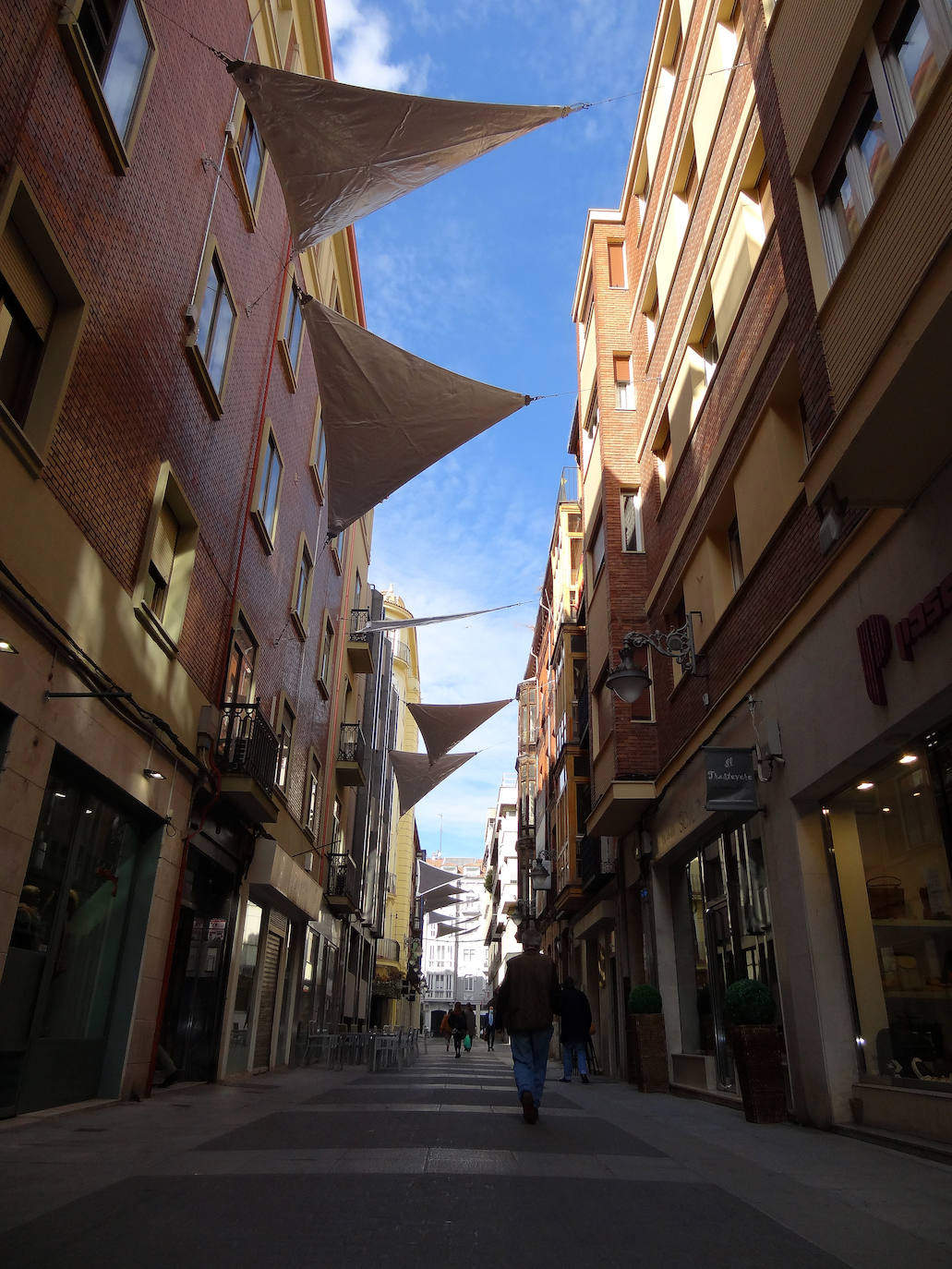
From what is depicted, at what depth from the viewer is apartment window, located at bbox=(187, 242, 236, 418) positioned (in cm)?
1195

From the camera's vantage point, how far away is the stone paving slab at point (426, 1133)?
6.21m

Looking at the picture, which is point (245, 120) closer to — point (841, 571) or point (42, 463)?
point (42, 463)

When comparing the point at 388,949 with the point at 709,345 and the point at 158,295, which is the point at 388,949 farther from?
the point at 158,295

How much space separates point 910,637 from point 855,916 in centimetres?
309

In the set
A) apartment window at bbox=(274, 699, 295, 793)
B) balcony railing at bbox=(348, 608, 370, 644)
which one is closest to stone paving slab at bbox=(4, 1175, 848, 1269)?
apartment window at bbox=(274, 699, 295, 793)

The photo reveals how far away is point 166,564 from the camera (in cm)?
1145

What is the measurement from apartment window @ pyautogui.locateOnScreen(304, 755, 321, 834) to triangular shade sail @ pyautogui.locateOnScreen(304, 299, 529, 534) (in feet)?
28.0

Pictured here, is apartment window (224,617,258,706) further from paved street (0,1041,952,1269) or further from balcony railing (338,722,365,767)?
balcony railing (338,722,365,767)

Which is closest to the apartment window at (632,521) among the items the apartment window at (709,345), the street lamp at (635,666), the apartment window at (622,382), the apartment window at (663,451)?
the apartment window at (663,451)

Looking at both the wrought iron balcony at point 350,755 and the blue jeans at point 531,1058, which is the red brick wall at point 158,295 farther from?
the wrought iron balcony at point 350,755

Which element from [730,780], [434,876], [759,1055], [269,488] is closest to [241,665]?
[269,488]

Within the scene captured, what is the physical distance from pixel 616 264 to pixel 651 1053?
17317mm

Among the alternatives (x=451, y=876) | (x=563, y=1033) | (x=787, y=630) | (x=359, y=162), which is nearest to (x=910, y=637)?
(x=787, y=630)

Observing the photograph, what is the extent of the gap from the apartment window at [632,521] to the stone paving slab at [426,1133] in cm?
1221
